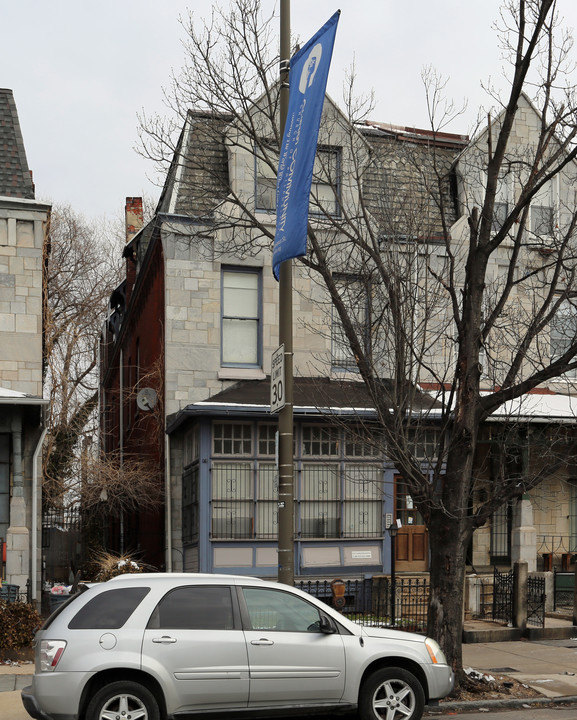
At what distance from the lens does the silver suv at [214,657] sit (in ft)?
27.7

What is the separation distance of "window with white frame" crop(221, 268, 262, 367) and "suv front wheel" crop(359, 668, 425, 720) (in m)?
11.1

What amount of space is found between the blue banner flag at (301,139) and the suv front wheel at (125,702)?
4.60 m

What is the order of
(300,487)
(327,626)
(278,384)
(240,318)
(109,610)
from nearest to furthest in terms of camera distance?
(109,610) < (327,626) < (278,384) < (300,487) < (240,318)

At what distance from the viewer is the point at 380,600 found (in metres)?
17.4

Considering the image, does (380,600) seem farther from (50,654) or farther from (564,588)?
(50,654)

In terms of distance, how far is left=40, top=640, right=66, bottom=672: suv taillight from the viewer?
8.43 meters

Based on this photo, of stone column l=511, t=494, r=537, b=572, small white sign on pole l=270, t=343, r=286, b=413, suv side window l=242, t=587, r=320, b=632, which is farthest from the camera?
stone column l=511, t=494, r=537, b=572

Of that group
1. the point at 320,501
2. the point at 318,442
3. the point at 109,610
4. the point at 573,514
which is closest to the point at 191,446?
the point at 318,442

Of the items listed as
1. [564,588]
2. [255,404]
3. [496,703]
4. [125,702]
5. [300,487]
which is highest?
[255,404]

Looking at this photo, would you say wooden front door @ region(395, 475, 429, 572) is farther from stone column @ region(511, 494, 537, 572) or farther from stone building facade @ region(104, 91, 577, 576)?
stone column @ region(511, 494, 537, 572)

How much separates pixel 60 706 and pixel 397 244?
7.97m

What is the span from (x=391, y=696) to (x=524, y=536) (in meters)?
10.7

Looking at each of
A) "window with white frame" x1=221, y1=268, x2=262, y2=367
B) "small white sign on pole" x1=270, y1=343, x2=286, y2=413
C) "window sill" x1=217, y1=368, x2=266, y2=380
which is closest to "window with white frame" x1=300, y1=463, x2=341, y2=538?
"window sill" x1=217, y1=368, x2=266, y2=380

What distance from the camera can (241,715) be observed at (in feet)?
29.2
